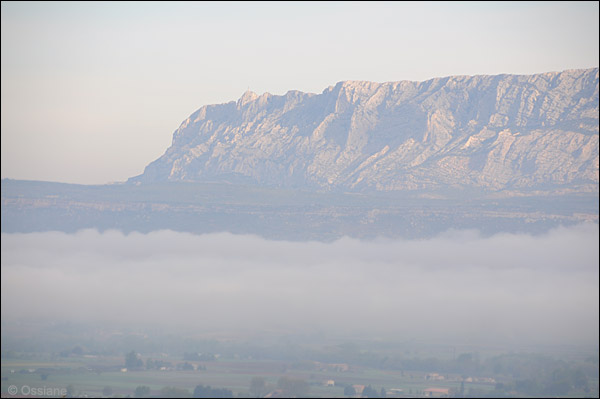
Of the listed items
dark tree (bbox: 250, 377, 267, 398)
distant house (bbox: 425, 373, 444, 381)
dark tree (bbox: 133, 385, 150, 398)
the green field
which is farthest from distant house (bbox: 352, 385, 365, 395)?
dark tree (bbox: 133, 385, 150, 398)

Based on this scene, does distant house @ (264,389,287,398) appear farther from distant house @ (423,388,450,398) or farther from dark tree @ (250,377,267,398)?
distant house @ (423,388,450,398)

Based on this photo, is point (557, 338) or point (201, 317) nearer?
point (557, 338)

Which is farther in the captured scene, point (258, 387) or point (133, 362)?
point (133, 362)

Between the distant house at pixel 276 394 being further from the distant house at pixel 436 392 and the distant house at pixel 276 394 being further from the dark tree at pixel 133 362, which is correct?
the dark tree at pixel 133 362

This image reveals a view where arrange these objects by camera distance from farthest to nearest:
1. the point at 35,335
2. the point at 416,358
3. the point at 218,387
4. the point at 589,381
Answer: the point at 35,335 < the point at 416,358 < the point at 589,381 < the point at 218,387

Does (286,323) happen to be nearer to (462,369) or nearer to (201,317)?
(201,317)

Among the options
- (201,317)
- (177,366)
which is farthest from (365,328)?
(177,366)

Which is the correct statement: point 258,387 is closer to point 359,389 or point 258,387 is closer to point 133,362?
point 359,389
